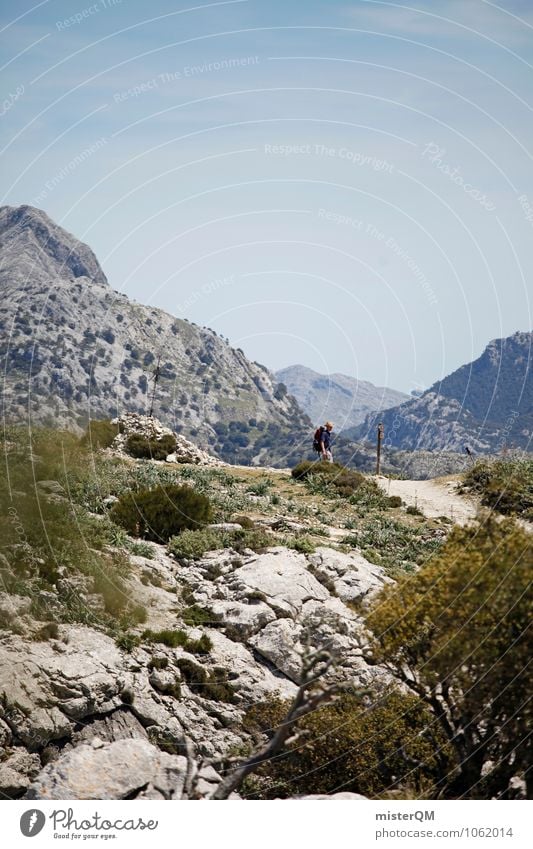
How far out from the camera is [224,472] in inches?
1571

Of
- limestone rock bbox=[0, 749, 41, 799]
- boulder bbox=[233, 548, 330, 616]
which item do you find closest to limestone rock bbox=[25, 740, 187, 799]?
limestone rock bbox=[0, 749, 41, 799]

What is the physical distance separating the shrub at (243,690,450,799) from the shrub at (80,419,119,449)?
70.9ft

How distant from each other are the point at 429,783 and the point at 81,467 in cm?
1901

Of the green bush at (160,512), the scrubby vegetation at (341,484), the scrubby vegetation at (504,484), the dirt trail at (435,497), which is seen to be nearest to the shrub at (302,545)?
the green bush at (160,512)

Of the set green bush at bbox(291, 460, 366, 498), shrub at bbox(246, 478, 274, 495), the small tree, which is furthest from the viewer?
green bush at bbox(291, 460, 366, 498)

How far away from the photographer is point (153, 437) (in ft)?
145

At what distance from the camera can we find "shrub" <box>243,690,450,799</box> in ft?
59.6

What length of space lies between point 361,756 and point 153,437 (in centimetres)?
2752

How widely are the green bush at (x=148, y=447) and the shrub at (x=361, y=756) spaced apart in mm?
24410

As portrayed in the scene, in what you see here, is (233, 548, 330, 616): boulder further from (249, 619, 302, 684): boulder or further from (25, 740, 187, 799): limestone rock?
(25, 740, 187, 799): limestone rock

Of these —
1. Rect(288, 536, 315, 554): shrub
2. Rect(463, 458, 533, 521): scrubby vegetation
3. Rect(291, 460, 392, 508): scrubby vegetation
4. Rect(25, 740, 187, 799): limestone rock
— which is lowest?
Rect(25, 740, 187, 799): limestone rock

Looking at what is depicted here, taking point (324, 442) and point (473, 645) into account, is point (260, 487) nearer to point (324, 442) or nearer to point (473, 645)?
point (324, 442)

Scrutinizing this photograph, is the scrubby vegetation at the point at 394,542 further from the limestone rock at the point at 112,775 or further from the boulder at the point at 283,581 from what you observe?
the limestone rock at the point at 112,775
